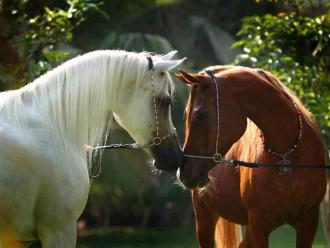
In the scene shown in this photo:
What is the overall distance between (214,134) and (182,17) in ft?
43.5

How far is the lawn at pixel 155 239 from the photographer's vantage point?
12.3 m

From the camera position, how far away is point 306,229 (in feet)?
19.0

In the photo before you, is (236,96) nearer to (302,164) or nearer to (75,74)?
(302,164)

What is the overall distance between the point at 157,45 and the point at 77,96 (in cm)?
1081

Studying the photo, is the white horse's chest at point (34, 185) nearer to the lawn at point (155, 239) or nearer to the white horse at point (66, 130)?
the white horse at point (66, 130)

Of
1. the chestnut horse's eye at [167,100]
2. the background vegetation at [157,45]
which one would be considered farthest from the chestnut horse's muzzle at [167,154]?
the background vegetation at [157,45]

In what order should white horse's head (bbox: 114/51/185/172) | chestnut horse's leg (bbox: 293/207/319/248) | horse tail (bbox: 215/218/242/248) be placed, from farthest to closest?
horse tail (bbox: 215/218/242/248)
chestnut horse's leg (bbox: 293/207/319/248)
white horse's head (bbox: 114/51/185/172)

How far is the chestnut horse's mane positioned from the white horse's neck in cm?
98

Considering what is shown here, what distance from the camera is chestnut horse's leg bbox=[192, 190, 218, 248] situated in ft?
23.1

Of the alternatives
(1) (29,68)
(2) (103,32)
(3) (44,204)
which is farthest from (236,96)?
(2) (103,32)

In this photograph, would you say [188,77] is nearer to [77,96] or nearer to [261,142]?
[261,142]

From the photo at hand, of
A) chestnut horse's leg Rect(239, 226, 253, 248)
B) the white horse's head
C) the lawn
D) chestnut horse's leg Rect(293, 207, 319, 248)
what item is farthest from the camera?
the lawn

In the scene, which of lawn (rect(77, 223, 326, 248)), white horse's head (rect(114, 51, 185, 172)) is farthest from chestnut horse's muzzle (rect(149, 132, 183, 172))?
lawn (rect(77, 223, 326, 248))

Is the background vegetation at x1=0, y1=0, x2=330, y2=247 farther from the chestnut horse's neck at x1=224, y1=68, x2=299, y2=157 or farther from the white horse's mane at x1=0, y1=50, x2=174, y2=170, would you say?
the white horse's mane at x1=0, y1=50, x2=174, y2=170
